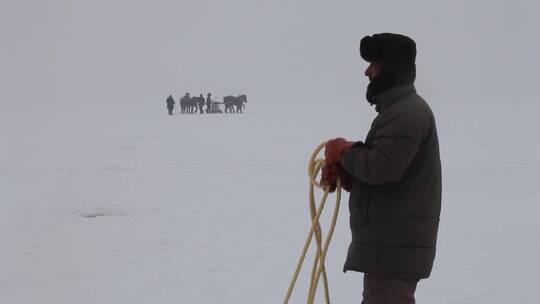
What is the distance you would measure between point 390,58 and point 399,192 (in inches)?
19.9

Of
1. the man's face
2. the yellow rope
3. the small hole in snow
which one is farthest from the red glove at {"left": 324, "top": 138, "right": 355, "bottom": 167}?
the small hole in snow

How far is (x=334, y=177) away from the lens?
2.82 m

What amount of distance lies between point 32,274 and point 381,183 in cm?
360

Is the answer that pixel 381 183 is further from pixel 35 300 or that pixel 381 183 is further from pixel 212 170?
pixel 212 170

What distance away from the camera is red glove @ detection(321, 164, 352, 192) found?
280 centimetres

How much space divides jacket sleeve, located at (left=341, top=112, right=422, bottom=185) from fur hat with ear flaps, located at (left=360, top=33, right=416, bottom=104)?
0.18 meters

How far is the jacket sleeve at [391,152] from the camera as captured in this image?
2.52 m

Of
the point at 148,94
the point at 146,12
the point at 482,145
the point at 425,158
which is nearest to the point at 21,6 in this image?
the point at 146,12

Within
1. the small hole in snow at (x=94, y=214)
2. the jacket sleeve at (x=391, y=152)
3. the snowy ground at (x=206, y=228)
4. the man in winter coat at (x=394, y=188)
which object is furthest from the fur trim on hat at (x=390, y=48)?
the small hole in snow at (x=94, y=214)

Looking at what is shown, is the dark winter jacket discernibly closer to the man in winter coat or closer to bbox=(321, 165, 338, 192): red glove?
the man in winter coat

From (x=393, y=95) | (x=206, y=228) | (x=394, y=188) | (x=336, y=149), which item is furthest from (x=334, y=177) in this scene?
(x=206, y=228)

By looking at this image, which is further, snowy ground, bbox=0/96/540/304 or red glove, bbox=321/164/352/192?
snowy ground, bbox=0/96/540/304

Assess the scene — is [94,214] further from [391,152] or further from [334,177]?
[391,152]

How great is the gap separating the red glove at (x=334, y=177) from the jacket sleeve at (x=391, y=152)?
8.4 inches
